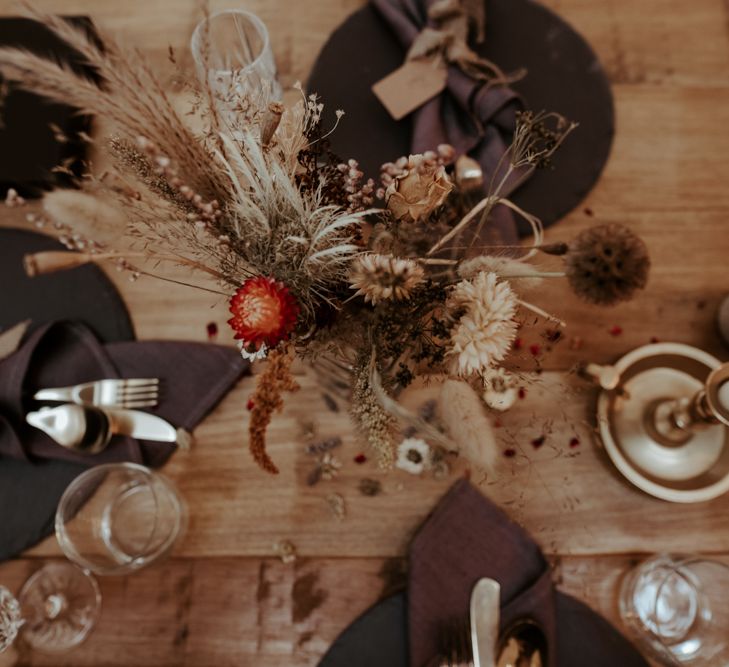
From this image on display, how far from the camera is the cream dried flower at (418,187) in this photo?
0.41 m

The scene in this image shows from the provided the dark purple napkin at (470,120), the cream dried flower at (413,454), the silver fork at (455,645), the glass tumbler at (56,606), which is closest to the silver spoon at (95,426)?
the glass tumbler at (56,606)

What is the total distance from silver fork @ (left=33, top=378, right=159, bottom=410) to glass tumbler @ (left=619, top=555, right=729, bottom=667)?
0.62 m

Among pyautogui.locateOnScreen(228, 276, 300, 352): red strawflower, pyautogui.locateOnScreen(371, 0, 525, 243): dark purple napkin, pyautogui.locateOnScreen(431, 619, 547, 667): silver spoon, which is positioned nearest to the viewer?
pyautogui.locateOnScreen(228, 276, 300, 352): red strawflower

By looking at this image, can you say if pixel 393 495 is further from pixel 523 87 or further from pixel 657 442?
pixel 523 87

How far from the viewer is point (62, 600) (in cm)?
68

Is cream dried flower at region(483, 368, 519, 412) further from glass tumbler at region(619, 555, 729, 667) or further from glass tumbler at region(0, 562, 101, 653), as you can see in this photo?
glass tumbler at region(0, 562, 101, 653)

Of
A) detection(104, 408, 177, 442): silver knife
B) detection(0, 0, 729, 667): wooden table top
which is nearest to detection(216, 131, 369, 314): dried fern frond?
detection(0, 0, 729, 667): wooden table top

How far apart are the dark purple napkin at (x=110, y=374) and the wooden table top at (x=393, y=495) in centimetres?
3

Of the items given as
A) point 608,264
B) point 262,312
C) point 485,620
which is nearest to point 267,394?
point 262,312

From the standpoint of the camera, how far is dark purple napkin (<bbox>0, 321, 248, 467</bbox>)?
0.67 metres

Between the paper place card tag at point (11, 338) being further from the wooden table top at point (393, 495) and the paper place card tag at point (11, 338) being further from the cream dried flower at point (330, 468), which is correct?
the cream dried flower at point (330, 468)

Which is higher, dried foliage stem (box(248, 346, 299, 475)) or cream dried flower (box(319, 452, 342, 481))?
dried foliage stem (box(248, 346, 299, 475))

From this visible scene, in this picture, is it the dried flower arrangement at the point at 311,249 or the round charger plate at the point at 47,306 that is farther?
the round charger plate at the point at 47,306

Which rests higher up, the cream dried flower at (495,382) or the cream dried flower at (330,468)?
the cream dried flower at (495,382)
